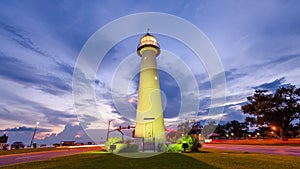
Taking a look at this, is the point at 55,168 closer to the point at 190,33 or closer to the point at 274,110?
the point at 190,33

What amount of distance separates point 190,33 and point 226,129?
60.2 m

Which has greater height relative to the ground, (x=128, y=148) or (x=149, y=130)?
(x=149, y=130)

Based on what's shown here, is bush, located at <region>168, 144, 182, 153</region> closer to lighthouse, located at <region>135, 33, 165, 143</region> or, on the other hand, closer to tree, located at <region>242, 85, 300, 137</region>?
lighthouse, located at <region>135, 33, 165, 143</region>

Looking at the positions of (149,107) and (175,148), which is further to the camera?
(149,107)

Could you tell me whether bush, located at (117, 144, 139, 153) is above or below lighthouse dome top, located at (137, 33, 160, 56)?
below

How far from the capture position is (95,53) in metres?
22.7

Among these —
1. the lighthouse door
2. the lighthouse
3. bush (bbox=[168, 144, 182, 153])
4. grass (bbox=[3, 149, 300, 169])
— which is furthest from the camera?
the lighthouse

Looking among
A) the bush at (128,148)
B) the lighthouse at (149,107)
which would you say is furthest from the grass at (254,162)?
the lighthouse at (149,107)

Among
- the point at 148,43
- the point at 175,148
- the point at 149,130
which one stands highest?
the point at 148,43

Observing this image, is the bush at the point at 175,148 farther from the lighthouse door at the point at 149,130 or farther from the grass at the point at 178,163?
the grass at the point at 178,163

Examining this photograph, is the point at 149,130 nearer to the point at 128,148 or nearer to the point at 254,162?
the point at 128,148

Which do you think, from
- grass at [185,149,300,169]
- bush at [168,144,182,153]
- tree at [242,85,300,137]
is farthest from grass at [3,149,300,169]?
tree at [242,85,300,137]

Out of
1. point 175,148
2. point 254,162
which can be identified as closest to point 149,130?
point 175,148

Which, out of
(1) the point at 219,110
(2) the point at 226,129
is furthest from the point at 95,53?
(1) the point at 219,110
